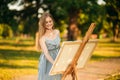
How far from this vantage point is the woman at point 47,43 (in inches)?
258

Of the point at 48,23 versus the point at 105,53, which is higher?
the point at 48,23

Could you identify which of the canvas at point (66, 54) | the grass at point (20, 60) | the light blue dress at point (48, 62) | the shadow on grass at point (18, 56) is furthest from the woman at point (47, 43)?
the shadow on grass at point (18, 56)

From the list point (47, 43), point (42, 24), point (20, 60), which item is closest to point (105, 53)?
point (20, 60)

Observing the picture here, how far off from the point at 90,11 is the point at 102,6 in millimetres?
1117

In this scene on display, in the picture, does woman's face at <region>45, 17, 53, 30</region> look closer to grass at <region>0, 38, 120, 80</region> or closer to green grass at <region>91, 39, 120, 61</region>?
grass at <region>0, 38, 120, 80</region>

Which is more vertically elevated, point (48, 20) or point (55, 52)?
point (48, 20)

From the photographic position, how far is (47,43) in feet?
22.0

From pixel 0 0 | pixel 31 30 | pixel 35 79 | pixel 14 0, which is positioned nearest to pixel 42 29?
pixel 35 79

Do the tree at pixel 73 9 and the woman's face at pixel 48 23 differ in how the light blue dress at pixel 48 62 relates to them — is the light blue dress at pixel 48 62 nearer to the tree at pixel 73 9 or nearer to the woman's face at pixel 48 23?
the woman's face at pixel 48 23

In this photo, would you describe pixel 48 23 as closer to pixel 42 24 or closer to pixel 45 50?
pixel 42 24

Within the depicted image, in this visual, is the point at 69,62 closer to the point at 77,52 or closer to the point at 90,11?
the point at 77,52

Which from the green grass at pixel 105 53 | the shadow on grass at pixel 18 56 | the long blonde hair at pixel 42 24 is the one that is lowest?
the green grass at pixel 105 53

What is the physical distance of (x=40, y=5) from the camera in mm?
36375

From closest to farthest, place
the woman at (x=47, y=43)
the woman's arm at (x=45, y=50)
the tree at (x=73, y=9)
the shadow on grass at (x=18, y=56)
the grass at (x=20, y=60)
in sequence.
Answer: the woman's arm at (x=45, y=50) < the woman at (x=47, y=43) < the grass at (x=20, y=60) < the shadow on grass at (x=18, y=56) < the tree at (x=73, y=9)
